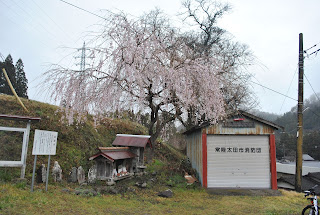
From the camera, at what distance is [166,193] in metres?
7.61

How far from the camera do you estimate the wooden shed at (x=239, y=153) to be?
9547mm

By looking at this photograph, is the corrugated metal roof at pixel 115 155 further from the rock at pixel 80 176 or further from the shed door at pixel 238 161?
the shed door at pixel 238 161

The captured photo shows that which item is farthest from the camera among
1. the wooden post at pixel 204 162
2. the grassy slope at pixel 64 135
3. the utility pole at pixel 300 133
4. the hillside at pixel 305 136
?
the hillside at pixel 305 136

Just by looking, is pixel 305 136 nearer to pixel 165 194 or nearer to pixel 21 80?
pixel 165 194

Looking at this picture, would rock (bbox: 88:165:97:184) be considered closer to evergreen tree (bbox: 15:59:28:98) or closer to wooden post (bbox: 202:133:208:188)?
wooden post (bbox: 202:133:208:188)

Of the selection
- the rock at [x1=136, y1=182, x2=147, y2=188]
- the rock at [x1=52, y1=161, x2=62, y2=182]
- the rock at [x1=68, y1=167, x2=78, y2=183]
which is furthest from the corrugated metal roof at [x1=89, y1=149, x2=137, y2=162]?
the rock at [x1=52, y1=161, x2=62, y2=182]

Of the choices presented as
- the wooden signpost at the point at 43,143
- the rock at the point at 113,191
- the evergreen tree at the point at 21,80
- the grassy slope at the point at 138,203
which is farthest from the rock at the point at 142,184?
the evergreen tree at the point at 21,80

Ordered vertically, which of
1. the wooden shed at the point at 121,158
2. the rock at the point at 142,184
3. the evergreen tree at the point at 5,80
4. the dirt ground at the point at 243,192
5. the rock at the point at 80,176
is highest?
the evergreen tree at the point at 5,80

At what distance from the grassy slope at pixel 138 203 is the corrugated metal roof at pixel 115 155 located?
1513mm

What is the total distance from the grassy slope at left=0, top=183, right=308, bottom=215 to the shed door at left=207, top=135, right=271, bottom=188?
1.26 meters

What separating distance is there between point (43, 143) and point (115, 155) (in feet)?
8.76

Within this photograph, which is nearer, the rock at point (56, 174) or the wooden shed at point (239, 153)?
the rock at point (56, 174)

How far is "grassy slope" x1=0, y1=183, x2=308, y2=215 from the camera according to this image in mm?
5316

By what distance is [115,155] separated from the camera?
28.4 feet
